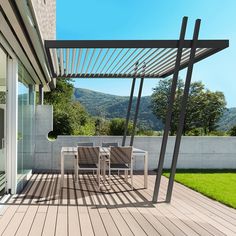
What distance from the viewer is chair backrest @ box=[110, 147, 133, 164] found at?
7246mm

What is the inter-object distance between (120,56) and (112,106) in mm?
29158

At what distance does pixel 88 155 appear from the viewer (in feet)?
23.6

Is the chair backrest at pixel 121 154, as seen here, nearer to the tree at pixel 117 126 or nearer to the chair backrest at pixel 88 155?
the chair backrest at pixel 88 155

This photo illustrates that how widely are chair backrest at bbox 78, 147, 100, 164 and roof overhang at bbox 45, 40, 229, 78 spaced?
1.75 metres

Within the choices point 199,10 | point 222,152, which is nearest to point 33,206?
point 222,152

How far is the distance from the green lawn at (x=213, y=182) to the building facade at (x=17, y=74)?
3623mm

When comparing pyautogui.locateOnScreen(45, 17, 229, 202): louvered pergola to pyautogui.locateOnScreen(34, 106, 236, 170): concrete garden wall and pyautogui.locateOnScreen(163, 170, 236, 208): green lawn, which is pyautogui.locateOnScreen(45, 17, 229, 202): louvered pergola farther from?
pyautogui.locateOnScreen(163, 170, 236, 208): green lawn

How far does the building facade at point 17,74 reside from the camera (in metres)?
4.59

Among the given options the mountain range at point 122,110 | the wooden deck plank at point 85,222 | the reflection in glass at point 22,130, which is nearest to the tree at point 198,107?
the mountain range at point 122,110

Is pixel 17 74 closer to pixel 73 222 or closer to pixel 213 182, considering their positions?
pixel 73 222

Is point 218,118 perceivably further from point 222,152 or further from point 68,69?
point 68,69

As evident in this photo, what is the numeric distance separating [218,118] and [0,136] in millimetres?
29058

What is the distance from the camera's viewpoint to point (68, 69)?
8523mm

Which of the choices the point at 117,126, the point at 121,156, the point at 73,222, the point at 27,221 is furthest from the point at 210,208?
the point at 117,126
